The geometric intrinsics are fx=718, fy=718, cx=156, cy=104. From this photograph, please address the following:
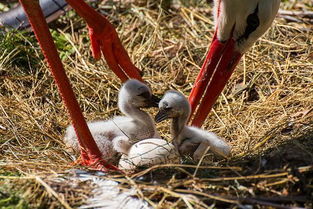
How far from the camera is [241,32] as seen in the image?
5160mm

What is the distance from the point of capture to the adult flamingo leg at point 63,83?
4855 millimetres

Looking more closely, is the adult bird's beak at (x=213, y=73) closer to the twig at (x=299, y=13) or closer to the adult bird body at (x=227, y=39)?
the adult bird body at (x=227, y=39)

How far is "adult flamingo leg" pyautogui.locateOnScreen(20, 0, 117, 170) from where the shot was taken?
486cm

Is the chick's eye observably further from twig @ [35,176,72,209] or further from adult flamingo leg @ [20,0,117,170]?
twig @ [35,176,72,209]

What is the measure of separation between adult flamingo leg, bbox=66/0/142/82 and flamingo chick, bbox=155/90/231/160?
87cm

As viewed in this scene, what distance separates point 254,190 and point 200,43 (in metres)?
3.28

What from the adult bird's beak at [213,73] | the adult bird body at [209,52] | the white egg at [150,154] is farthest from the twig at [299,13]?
the white egg at [150,154]

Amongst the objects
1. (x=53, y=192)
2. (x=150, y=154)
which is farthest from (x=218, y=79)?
(x=53, y=192)

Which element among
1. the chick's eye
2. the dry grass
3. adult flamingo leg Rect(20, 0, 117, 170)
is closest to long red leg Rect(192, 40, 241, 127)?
the dry grass

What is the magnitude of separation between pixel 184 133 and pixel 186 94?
1.45m

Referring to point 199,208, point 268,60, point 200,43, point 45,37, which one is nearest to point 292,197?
point 199,208

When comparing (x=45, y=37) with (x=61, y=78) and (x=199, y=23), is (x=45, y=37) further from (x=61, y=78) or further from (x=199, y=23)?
(x=199, y=23)

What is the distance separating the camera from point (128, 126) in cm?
506

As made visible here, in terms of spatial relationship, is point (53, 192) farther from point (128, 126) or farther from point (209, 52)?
point (209, 52)
